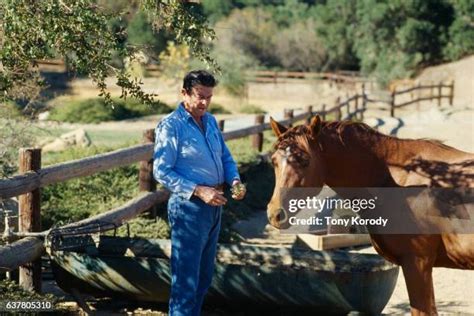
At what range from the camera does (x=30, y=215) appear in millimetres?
6160

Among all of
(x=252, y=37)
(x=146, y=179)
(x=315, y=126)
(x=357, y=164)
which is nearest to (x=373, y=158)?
(x=357, y=164)

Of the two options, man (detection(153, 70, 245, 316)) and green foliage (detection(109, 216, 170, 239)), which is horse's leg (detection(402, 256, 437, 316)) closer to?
man (detection(153, 70, 245, 316))

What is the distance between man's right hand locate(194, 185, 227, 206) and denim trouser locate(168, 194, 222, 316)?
10 cm

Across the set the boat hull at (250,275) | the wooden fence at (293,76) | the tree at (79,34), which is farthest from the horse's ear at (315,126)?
the wooden fence at (293,76)

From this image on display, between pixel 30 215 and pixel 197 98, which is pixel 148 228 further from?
pixel 197 98

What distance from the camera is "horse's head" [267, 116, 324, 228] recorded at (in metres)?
4.16

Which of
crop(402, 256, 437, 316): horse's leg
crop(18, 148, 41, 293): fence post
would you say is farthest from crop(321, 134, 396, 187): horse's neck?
crop(18, 148, 41, 293): fence post

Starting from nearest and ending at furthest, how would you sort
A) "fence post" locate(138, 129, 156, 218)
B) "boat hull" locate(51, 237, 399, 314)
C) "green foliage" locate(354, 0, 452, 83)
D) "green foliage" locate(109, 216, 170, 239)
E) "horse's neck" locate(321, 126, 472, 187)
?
"horse's neck" locate(321, 126, 472, 187) < "boat hull" locate(51, 237, 399, 314) < "green foliage" locate(109, 216, 170, 239) < "fence post" locate(138, 129, 156, 218) < "green foliage" locate(354, 0, 452, 83)

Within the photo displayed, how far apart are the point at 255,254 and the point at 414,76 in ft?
130

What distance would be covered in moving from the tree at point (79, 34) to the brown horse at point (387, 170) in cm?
105

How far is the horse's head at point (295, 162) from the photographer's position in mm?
4156

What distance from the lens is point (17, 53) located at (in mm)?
4789

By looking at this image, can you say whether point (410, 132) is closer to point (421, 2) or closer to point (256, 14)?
point (421, 2)

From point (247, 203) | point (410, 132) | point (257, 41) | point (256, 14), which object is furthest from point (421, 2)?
point (247, 203)
